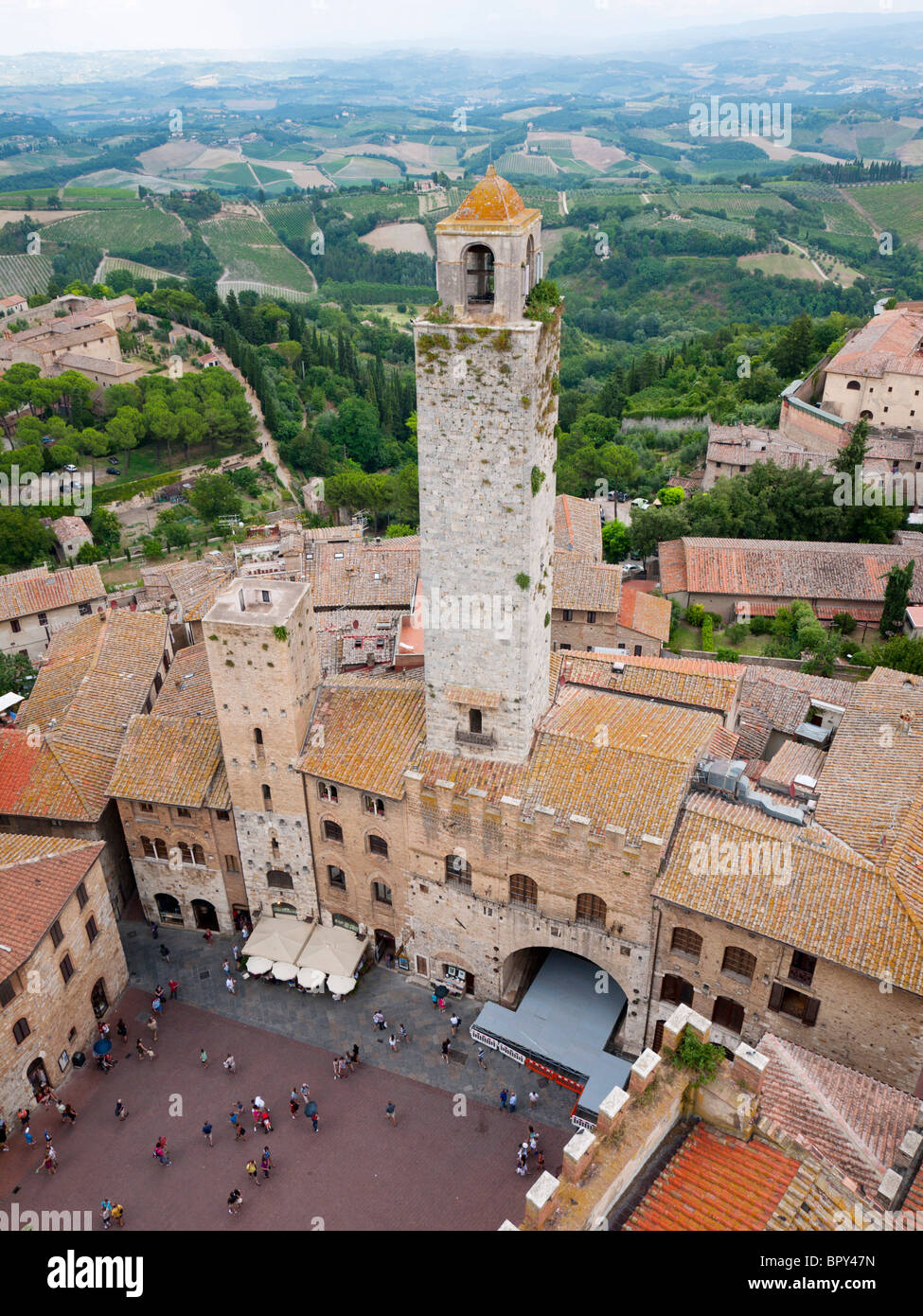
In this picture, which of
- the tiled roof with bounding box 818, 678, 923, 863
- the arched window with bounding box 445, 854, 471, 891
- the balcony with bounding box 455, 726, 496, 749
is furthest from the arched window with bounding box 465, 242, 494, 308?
the tiled roof with bounding box 818, 678, 923, 863

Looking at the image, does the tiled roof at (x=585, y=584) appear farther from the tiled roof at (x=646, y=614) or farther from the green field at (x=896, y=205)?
the green field at (x=896, y=205)

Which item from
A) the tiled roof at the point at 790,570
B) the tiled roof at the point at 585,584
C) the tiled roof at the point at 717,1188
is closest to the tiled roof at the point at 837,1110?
the tiled roof at the point at 717,1188

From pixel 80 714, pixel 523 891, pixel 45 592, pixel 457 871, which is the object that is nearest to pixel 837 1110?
pixel 523 891

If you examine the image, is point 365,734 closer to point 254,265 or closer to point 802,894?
point 802,894

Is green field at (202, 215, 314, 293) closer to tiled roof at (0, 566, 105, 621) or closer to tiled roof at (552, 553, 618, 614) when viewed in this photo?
tiled roof at (0, 566, 105, 621)

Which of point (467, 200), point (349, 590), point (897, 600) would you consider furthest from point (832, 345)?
point (467, 200)

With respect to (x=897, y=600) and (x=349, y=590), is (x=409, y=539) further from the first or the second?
(x=897, y=600)
